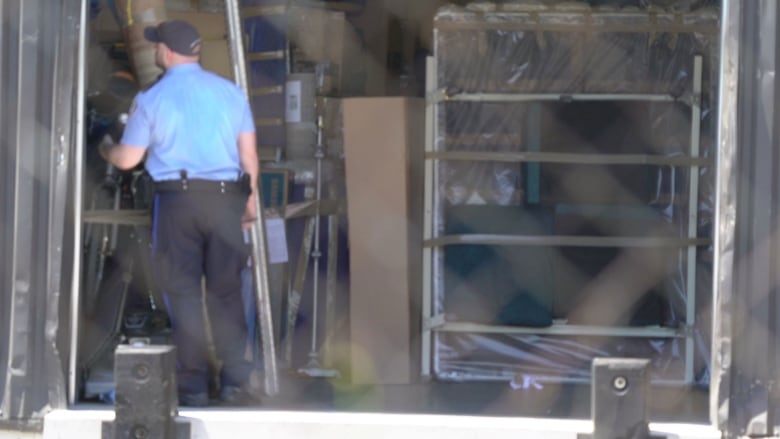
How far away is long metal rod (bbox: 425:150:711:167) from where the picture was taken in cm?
717

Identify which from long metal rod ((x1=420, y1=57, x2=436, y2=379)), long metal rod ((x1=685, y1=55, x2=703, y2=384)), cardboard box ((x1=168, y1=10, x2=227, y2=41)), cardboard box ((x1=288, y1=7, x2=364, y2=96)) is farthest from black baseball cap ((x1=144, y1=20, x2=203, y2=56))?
long metal rod ((x1=685, y1=55, x2=703, y2=384))

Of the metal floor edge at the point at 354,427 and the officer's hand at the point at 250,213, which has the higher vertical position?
the officer's hand at the point at 250,213

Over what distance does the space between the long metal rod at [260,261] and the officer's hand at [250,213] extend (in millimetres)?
16

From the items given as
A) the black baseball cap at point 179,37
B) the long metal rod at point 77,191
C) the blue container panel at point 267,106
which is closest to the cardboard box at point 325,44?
the blue container panel at point 267,106

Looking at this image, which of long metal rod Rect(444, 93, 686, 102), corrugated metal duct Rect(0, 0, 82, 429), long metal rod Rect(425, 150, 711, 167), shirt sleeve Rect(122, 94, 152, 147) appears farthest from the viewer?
long metal rod Rect(444, 93, 686, 102)

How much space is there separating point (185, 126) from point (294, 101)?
1455 millimetres

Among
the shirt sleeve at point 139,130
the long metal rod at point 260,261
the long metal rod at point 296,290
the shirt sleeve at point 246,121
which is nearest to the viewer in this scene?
the shirt sleeve at point 139,130

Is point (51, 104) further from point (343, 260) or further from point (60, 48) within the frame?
point (343, 260)

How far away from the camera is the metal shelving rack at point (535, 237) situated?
719 cm

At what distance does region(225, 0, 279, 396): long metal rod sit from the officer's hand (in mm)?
16

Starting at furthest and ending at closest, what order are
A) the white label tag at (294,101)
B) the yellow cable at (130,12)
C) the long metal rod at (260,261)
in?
the white label tag at (294,101) → the yellow cable at (130,12) → the long metal rod at (260,261)

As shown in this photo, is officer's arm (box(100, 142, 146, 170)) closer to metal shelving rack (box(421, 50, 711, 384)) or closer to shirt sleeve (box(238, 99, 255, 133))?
shirt sleeve (box(238, 99, 255, 133))

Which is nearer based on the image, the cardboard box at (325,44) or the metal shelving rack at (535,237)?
the metal shelving rack at (535,237)

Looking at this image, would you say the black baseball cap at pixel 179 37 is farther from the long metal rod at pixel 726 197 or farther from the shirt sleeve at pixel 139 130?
the long metal rod at pixel 726 197
